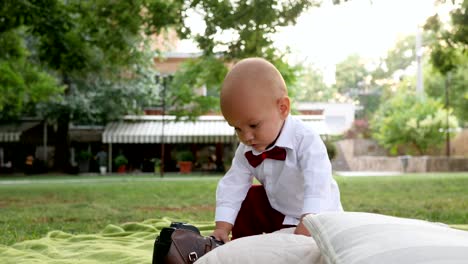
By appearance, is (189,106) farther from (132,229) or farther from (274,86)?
(274,86)

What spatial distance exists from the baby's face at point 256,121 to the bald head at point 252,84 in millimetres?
31

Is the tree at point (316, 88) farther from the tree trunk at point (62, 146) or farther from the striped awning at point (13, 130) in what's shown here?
the striped awning at point (13, 130)

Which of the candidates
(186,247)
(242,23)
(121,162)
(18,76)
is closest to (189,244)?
(186,247)

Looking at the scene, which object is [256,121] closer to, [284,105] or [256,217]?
[284,105]

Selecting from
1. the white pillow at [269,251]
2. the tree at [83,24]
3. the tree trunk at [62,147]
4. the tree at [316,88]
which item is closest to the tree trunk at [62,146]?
the tree trunk at [62,147]

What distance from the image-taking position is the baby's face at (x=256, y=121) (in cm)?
288

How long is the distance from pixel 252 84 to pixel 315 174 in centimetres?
52

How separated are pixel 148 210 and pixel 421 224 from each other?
6650mm

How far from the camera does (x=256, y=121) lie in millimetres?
2945

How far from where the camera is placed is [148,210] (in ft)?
28.0

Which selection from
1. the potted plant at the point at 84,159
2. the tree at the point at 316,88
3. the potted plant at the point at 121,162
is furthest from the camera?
the tree at the point at 316,88

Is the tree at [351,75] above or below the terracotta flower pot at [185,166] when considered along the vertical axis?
above

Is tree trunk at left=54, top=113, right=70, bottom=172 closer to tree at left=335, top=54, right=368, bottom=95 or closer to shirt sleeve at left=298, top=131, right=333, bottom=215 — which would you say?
tree at left=335, top=54, right=368, bottom=95

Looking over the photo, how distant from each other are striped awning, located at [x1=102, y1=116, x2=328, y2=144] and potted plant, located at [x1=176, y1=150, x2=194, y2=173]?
656 mm
